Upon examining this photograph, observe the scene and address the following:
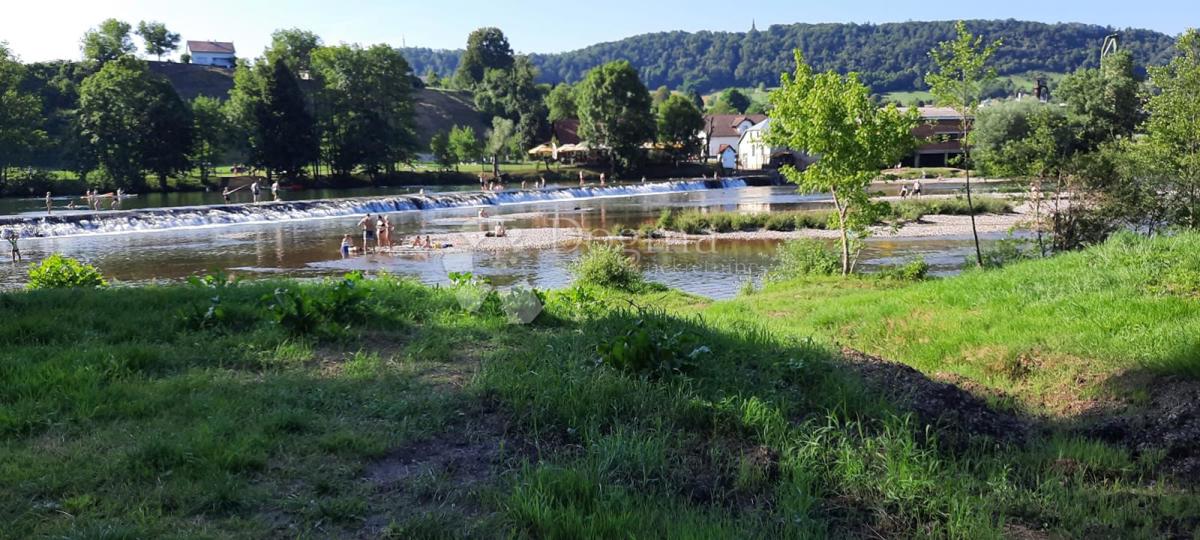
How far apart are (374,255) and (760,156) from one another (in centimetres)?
8407

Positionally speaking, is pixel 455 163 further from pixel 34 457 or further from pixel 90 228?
pixel 34 457

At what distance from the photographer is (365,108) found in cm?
8162

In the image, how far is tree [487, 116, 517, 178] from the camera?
89188mm

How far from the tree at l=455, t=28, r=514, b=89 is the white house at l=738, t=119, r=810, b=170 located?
201 ft

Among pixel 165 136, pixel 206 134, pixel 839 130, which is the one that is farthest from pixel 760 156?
pixel 839 130

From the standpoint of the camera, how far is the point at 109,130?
66438mm

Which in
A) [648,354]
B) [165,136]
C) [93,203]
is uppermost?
[165,136]

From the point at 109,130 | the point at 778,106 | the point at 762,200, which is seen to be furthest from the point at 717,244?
the point at 109,130

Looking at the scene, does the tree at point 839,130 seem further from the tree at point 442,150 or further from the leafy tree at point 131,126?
the tree at point 442,150

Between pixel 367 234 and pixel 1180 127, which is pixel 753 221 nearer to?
pixel 367 234

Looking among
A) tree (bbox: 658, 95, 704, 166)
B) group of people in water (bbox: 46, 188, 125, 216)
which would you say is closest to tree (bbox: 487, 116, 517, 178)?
tree (bbox: 658, 95, 704, 166)

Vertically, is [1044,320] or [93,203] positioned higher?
[93,203]

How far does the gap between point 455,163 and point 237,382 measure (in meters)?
87.2

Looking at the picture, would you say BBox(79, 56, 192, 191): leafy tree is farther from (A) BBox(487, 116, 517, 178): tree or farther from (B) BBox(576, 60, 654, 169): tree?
(B) BBox(576, 60, 654, 169): tree
